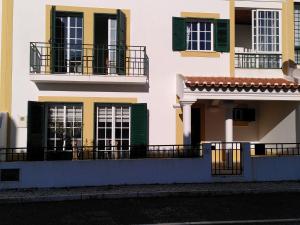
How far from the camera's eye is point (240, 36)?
707 inches

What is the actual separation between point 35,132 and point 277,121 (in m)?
9.32

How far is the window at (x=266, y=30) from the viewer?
16.3 m

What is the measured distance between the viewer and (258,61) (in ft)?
53.8

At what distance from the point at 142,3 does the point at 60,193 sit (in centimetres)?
787

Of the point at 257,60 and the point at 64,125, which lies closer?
the point at 64,125

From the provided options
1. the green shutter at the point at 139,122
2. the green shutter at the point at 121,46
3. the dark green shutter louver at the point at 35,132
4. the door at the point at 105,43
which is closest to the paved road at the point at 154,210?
the dark green shutter louver at the point at 35,132

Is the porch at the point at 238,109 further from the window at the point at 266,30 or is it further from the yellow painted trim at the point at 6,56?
the yellow painted trim at the point at 6,56

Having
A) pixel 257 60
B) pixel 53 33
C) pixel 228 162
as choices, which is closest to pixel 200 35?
pixel 257 60

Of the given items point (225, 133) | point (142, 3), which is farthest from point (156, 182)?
point (142, 3)

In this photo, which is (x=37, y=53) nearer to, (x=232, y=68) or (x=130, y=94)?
(x=130, y=94)

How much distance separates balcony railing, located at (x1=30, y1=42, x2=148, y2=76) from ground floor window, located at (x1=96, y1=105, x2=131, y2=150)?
4.43ft

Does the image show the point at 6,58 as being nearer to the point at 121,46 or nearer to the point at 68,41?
the point at 68,41

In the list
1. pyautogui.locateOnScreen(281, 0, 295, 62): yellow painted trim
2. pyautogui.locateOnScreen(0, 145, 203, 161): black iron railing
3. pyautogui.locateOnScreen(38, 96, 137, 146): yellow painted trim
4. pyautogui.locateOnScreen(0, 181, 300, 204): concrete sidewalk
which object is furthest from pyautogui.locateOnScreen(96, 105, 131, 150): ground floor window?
pyautogui.locateOnScreen(281, 0, 295, 62): yellow painted trim

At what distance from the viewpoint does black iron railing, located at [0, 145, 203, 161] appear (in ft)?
43.5
